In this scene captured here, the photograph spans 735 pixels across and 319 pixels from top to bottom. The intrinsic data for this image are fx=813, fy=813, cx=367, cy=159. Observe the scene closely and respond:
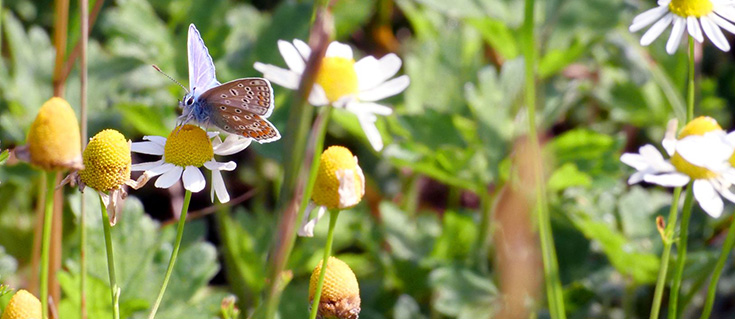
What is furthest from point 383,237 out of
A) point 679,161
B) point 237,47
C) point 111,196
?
point 111,196

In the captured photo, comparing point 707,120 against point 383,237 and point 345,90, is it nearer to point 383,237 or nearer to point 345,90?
point 345,90

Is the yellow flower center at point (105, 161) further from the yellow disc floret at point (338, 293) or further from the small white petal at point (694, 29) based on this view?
the small white petal at point (694, 29)

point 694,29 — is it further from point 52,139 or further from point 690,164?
point 52,139

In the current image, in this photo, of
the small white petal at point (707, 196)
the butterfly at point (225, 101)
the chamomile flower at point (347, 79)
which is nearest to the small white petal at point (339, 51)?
the chamomile flower at point (347, 79)

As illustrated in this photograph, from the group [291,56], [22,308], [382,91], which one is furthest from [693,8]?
[22,308]

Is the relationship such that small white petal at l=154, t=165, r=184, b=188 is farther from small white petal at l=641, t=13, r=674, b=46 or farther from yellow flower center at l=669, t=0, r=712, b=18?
yellow flower center at l=669, t=0, r=712, b=18
